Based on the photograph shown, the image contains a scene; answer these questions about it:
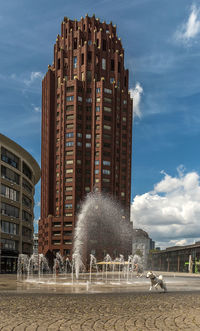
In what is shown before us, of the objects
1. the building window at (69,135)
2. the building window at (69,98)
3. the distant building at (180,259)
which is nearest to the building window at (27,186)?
the building window at (69,135)

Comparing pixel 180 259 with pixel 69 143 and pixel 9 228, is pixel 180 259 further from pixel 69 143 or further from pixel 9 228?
pixel 9 228

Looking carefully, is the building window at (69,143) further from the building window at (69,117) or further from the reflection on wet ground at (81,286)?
the reflection on wet ground at (81,286)

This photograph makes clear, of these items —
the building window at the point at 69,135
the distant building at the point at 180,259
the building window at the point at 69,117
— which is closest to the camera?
the distant building at the point at 180,259

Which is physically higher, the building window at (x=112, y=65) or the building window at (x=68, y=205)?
the building window at (x=112, y=65)

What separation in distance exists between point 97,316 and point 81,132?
116m

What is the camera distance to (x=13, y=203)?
7488 centimetres

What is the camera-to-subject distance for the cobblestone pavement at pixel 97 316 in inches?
464

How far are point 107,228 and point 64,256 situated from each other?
1634 centimetres

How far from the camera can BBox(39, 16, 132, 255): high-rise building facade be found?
125 metres

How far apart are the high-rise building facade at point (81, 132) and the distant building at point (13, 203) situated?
37.1 metres

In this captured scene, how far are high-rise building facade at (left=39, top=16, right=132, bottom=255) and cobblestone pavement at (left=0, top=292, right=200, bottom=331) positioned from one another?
103563mm

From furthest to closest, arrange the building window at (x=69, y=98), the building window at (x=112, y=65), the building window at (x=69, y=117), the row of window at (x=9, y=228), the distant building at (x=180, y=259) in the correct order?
the building window at (x=112, y=65)
the building window at (x=69, y=98)
the building window at (x=69, y=117)
the distant building at (x=180, y=259)
the row of window at (x=9, y=228)

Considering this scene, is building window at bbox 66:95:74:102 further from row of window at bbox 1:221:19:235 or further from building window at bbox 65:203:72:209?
row of window at bbox 1:221:19:235

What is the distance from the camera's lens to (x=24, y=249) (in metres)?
84.1
